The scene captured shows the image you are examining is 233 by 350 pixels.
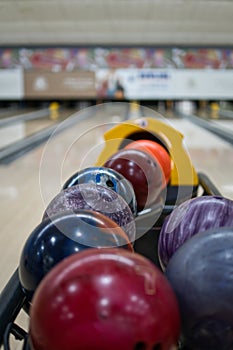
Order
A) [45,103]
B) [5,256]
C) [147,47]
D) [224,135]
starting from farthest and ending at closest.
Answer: [45,103] < [147,47] < [224,135] < [5,256]

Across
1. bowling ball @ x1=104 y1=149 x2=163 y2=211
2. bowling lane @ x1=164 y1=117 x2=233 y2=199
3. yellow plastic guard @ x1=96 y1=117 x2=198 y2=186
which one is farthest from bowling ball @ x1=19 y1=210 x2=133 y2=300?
bowling lane @ x1=164 y1=117 x2=233 y2=199

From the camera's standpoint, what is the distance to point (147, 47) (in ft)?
29.5

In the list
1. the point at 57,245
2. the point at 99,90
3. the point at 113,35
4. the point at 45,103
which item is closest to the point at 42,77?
the point at 45,103

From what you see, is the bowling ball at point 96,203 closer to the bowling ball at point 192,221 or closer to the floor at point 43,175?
the bowling ball at point 192,221

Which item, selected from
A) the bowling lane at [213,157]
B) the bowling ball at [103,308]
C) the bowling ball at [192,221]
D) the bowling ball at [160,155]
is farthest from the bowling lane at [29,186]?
the bowling lane at [213,157]

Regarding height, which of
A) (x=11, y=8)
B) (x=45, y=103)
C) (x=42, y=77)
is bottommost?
(x=45, y=103)

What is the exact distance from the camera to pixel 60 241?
0.84 meters

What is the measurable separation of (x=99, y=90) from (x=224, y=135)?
203 inches

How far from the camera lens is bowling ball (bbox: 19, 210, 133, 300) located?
83cm

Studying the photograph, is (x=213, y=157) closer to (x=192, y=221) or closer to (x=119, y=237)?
(x=192, y=221)

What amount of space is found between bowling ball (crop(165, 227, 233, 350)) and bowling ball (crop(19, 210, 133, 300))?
0.54 ft

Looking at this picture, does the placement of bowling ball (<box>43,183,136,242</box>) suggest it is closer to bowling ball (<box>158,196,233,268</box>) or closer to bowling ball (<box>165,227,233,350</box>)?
bowling ball (<box>158,196,233,268</box>)

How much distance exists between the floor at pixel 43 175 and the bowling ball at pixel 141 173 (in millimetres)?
174

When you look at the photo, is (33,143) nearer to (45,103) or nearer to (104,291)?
(104,291)
